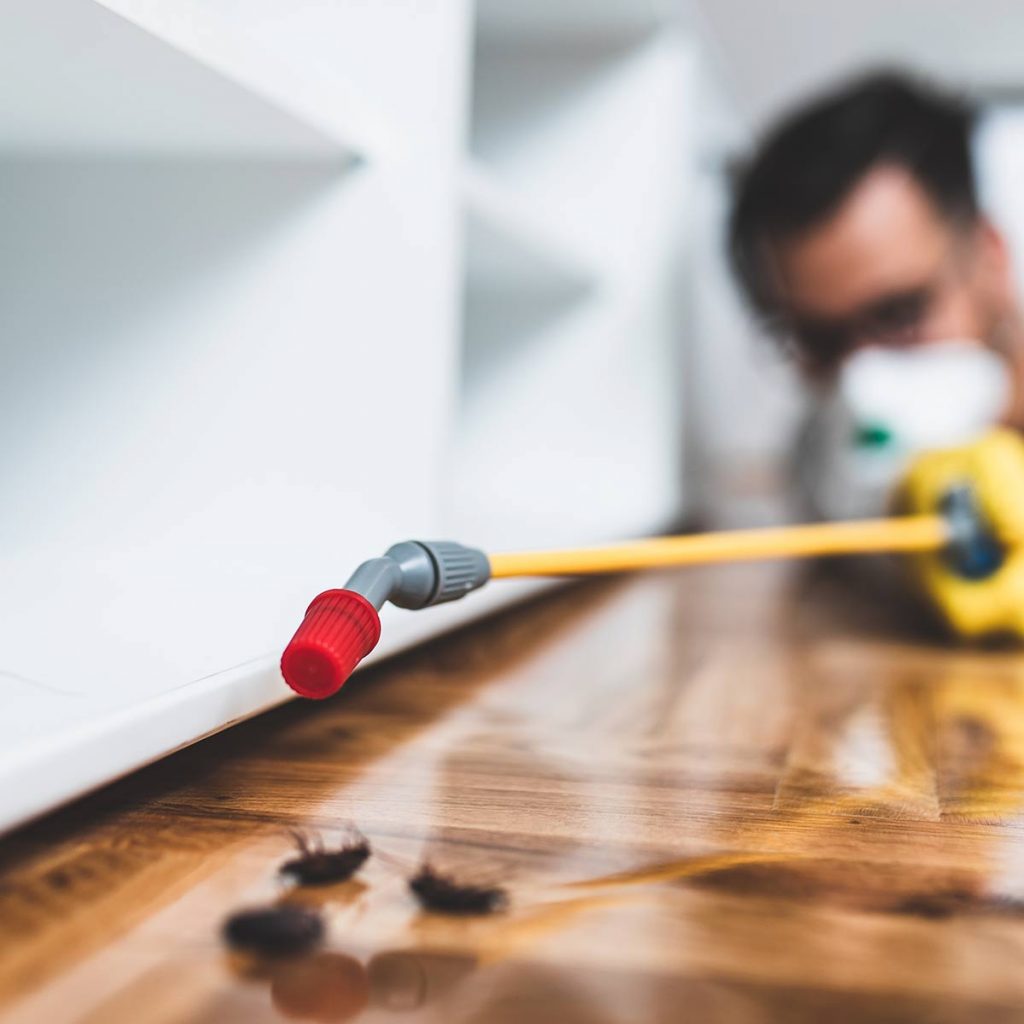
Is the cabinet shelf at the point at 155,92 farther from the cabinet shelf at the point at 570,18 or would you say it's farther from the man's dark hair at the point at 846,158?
the man's dark hair at the point at 846,158

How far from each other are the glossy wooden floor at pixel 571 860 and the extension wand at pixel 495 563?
0.07 m

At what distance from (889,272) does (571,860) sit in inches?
53.5

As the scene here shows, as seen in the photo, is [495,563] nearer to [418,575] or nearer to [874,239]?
[418,575]

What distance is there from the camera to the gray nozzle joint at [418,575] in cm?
50

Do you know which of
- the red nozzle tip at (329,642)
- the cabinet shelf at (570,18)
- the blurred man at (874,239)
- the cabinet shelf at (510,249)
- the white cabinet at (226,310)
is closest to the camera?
the red nozzle tip at (329,642)

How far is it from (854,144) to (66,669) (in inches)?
58.7

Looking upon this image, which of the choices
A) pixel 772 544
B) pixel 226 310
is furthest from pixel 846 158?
pixel 226 310

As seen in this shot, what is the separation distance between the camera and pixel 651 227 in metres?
1.56

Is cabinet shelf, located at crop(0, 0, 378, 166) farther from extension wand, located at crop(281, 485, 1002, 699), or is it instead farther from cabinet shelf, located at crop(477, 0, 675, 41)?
cabinet shelf, located at crop(477, 0, 675, 41)

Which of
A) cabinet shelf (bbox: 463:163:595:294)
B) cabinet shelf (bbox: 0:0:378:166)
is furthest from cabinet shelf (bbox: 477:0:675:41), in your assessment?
cabinet shelf (bbox: 0:0:378:166)

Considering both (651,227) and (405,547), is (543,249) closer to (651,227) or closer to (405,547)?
(651,227)

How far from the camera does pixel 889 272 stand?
1.56m

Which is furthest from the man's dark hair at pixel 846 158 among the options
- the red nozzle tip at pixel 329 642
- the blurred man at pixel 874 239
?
the red nozzle tip at pixel 329 642

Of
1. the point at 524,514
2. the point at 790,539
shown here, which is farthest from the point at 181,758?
the point at 524,514
